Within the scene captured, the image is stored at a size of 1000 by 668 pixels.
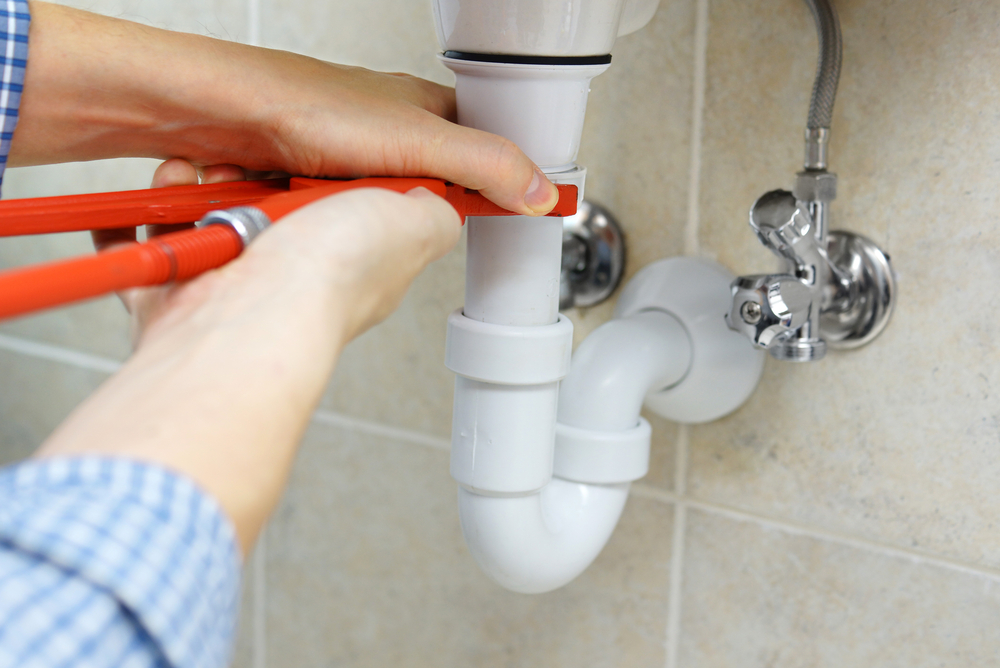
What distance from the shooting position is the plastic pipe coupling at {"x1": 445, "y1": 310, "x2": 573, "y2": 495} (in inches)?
15.0

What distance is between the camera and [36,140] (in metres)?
0.38

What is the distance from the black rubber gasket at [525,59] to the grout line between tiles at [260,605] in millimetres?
493

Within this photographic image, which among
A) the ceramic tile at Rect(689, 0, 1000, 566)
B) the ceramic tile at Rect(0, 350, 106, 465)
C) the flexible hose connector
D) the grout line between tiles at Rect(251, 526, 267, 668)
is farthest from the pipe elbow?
the ceramic tile at Rect(0, 350, 106, 465)

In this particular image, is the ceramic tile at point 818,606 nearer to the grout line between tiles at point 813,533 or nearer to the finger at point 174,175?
the grout line between tiles at point 813,533

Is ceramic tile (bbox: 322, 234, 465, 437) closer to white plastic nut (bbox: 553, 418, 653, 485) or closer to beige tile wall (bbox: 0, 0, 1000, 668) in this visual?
beige tile wall (bbox: 0, 0, 1000, 668)

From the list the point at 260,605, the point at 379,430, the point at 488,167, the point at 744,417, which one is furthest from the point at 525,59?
the point at 260,605

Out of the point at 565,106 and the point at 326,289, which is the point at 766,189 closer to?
the point at 565,106

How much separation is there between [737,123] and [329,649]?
1.68ft

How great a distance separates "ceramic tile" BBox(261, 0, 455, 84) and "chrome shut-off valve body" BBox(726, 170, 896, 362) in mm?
250

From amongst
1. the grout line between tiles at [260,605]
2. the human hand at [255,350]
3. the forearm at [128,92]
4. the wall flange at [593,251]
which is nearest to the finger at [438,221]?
the human hand at [255,350]

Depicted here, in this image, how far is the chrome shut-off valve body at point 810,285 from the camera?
1.32 ft

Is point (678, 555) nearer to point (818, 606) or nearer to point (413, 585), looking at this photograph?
point (818, 606)

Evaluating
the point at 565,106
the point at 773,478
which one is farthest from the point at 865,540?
the point at 565,106

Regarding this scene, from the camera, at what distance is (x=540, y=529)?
43 cm
